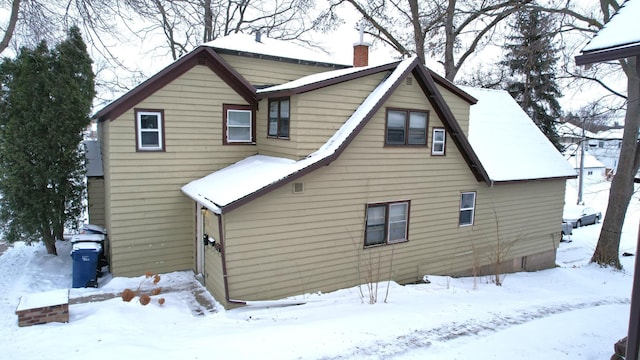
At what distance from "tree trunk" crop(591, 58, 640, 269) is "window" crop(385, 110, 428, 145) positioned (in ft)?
27.8

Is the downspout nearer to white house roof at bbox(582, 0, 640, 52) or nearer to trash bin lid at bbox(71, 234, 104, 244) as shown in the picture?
trash bin lid at bbox(71, 234, 104, 244)

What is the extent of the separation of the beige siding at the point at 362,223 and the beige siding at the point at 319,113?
64 centimetres

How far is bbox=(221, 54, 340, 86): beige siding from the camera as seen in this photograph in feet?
38.4

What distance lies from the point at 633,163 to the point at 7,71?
66.6 feet

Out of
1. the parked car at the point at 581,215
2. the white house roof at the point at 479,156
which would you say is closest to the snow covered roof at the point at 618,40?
the white house roof at the point at 479,156

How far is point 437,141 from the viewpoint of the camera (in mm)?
11789

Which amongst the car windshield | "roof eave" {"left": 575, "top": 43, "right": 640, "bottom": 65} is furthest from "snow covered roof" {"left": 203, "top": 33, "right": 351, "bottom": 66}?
the car windshield

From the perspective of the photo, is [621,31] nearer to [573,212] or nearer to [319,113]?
[319,113]

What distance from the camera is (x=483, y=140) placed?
1445 cm

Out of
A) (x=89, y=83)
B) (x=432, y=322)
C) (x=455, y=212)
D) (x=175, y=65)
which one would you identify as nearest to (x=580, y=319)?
(x=432, y=322)

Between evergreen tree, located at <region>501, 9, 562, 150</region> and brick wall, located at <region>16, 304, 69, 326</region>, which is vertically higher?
evergreen tree, located at <region>501, 9, 562, 150</region>

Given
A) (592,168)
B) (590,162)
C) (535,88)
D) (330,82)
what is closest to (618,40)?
(330,82)

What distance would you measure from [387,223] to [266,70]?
5.66m

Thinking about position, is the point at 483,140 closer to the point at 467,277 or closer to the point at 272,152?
the point at 467,277
